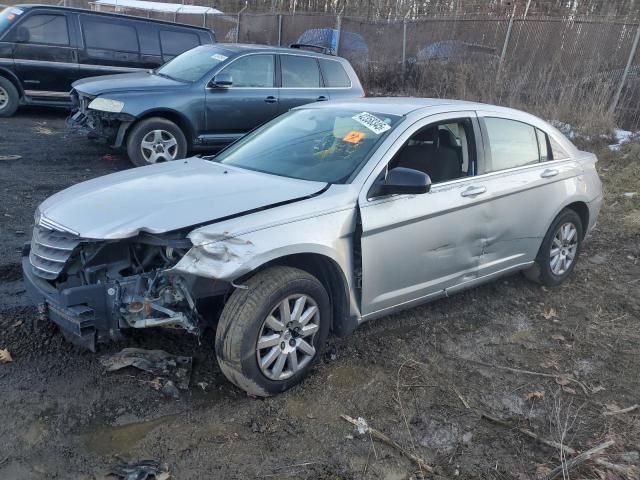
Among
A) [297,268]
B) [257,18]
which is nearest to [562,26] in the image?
[257,18]

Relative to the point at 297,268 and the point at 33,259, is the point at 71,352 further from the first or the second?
the point at 297,268

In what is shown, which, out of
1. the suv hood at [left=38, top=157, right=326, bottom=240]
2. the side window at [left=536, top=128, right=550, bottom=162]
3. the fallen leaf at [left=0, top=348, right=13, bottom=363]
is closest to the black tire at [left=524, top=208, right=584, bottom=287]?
the side window at [left=536, top=128, right=550, bottom=162]

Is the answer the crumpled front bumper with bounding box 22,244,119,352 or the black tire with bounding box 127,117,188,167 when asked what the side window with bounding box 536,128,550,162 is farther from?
the black tire with bounding box 127,117,188,167

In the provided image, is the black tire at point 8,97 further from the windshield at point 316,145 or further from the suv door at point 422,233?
the suv door at point 422,233

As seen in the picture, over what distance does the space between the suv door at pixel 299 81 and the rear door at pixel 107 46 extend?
402 cm

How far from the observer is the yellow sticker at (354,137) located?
4.14m

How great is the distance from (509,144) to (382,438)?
274cm

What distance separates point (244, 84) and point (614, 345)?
6.28 meters

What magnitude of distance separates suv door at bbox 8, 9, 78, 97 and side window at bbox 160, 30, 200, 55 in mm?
1782

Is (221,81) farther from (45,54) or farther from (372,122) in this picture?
(372,122)

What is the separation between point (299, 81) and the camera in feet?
30.7

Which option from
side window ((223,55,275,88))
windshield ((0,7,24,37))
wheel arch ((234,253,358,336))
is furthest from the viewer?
windshield ((0,7,24,37))

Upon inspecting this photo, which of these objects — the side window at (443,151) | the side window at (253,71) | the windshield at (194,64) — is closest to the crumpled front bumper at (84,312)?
the side window at (443,151)

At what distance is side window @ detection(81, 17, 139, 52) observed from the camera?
1105 cm
